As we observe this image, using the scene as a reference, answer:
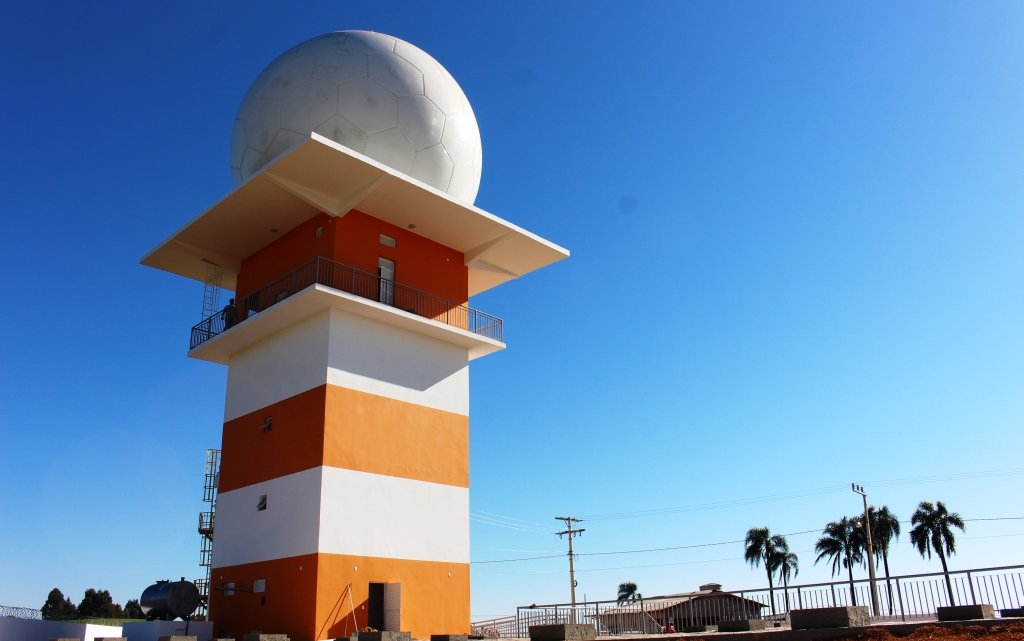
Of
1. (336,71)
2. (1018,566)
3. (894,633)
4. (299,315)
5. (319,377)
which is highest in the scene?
(336,71)

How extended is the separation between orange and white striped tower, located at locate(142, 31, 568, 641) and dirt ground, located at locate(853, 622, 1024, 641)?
40.5ft

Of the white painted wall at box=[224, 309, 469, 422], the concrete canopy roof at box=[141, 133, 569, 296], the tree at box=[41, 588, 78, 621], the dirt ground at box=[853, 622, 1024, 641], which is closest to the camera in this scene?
the dirt ground at box=[853, 622, 1024, 641]

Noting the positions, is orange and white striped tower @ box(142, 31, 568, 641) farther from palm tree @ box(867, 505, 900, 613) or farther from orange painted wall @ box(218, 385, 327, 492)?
palm tree @ box(867, 505, 900, 613)

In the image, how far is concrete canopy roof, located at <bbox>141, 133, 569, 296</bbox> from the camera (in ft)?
73.9

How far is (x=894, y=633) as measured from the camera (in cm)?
1286

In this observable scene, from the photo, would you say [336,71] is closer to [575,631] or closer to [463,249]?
[463,249]

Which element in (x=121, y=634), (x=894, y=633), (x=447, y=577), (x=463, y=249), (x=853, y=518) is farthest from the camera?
(x=853, y=518)

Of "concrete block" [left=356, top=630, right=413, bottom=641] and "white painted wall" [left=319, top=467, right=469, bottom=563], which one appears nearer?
"concrete block" [left=356, top=630, right=413, bottom=641]

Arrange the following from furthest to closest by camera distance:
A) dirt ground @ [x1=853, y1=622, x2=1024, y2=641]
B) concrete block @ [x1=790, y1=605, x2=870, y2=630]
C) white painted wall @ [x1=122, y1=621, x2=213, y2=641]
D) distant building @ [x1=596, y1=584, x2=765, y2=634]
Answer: white painted wall @ [x1=122, y1=621, x2=213, y2=641]
distant building @ [x1=596, y1=584, x2=765, y2=634]
concrete block @ [x1=790, y1=605, x2=870, y2=630]
dirt ground @ [x1=853, y1=622, x2=1024, y2=641]

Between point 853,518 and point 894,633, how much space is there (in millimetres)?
51202

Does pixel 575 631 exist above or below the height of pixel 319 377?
below

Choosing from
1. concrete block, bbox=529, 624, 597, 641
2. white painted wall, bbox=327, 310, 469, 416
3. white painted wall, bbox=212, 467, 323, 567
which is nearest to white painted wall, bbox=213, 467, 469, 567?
white painted wall, bbox=212, 467, 323, 567

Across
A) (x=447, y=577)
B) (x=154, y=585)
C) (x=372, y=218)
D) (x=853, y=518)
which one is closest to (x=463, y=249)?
(x=372, y=218)

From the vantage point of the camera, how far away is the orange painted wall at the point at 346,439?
22.2 m
